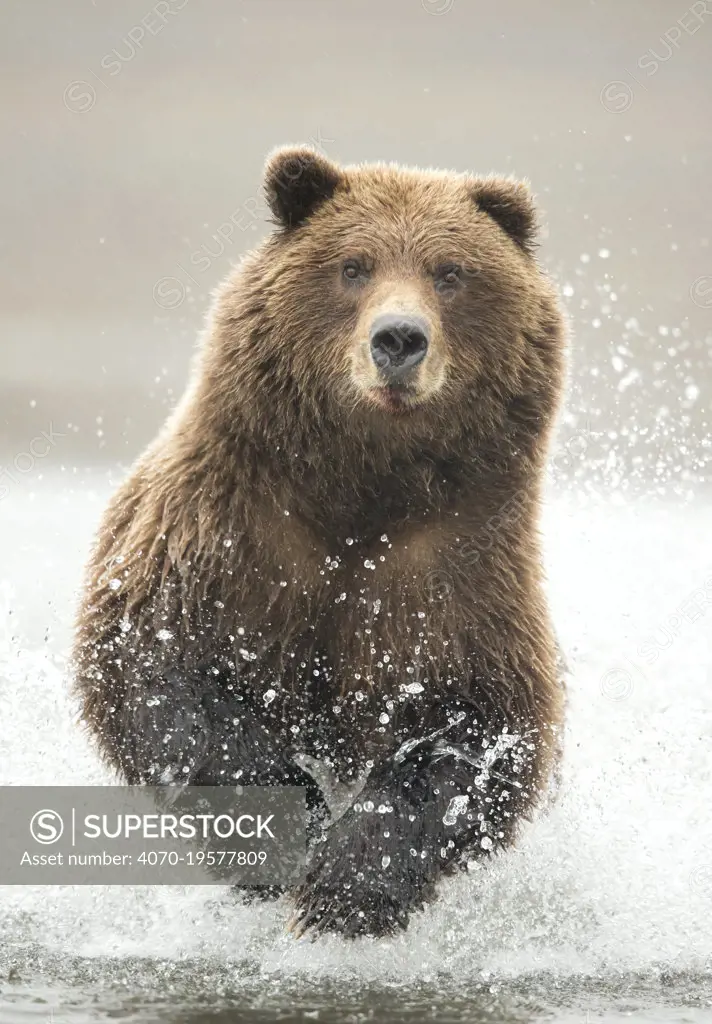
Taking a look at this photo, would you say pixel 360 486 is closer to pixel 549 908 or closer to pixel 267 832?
pixel 267 832

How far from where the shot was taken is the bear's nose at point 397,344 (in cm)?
589

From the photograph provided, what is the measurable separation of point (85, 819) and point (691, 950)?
265 cm

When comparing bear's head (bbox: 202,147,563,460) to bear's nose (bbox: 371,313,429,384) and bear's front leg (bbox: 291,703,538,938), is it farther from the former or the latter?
bear's front leg (bbox: 291,703,538,938)

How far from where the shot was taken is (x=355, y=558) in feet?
21.2

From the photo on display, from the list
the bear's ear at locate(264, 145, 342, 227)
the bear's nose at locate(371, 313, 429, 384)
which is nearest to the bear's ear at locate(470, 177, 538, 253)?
the bear's ear at locate(264, 145, 342, 227)

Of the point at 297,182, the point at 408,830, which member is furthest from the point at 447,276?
Result: the point at 408,830

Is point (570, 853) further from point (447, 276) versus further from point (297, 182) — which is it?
point (297, 182)

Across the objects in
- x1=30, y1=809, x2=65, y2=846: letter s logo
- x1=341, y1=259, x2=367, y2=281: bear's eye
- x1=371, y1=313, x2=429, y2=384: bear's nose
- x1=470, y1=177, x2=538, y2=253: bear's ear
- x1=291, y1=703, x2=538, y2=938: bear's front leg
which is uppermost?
x1=470, y1=177, x2=538, y2=253: bear's ear

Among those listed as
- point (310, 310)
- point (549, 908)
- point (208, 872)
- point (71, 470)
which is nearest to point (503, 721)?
point (549, 908)

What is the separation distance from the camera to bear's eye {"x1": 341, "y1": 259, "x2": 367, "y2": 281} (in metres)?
6.33

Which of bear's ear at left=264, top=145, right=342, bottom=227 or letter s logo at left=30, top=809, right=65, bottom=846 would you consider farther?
letter s logo at left=30, top=809, right=65, bottom=846

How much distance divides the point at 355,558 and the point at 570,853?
184 centimetres

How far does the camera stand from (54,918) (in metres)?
6.23

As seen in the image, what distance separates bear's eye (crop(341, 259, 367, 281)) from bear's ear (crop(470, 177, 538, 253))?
724 millimetres
